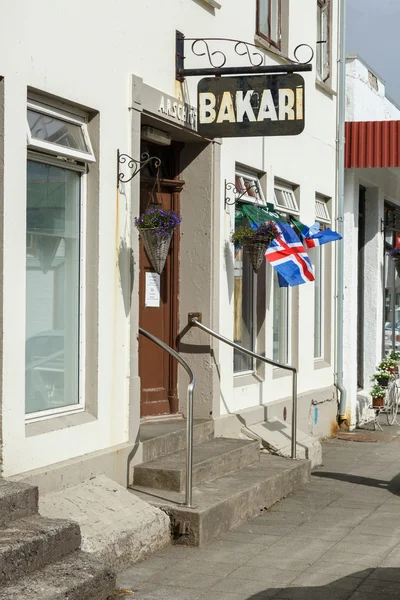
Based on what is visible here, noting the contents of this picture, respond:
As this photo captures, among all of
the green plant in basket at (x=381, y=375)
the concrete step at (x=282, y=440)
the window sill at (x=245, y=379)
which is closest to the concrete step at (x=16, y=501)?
the concrete step at (x=282, y=440)

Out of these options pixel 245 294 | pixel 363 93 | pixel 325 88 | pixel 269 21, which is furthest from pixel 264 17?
pixel 363 93

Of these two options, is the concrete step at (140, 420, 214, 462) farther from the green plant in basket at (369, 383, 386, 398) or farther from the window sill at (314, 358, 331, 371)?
the green plant in basket at (369, 383, 386, 398)

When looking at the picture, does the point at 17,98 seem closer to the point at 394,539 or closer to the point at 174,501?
the point at 174,501

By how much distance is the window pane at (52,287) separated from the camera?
767 cm

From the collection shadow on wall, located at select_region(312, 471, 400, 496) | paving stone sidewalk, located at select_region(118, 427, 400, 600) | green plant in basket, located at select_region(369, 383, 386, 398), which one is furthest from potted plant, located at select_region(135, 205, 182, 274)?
green plant in basket, located at select_region(369, 383, 386, 398)

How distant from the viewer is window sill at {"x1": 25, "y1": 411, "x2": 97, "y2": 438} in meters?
7.44

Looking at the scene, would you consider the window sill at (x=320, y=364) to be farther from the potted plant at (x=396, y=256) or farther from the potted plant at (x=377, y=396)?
the potted plant at (x=396, y=256)

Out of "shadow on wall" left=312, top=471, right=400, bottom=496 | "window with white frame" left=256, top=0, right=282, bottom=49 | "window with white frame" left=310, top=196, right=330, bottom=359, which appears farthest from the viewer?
"window with white frame" left=310, top=196, right=330, bottom=359

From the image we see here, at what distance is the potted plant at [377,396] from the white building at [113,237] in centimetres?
353

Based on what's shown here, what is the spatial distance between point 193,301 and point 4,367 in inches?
149

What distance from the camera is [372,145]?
1529 centimetres

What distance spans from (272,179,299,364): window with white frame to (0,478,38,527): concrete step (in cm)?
658

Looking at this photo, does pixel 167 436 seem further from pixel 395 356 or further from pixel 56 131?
pixel 395 356

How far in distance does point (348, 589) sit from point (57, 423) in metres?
2.39
